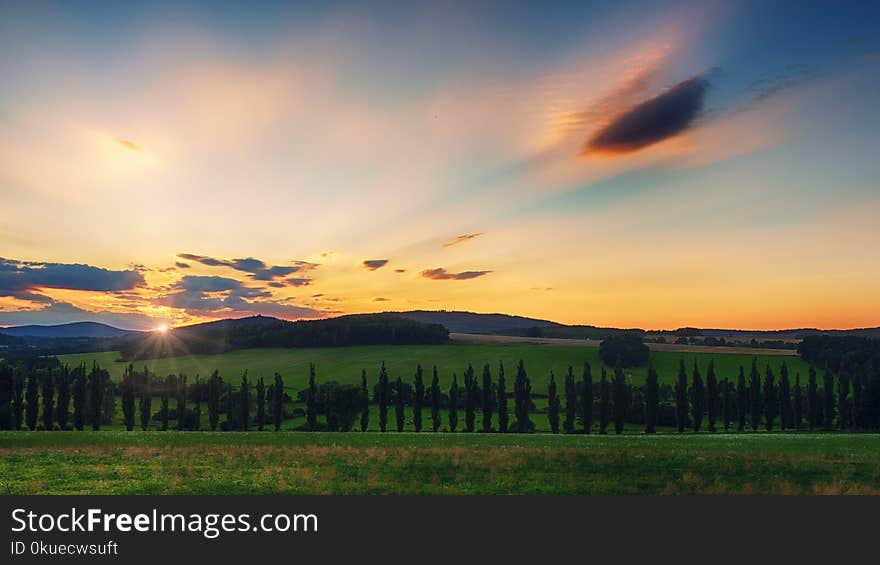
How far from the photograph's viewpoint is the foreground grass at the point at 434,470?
22781 mm

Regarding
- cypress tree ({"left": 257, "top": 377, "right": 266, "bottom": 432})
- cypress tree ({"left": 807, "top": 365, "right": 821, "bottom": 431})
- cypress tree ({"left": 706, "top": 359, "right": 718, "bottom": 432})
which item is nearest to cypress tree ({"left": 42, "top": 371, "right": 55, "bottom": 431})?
cypress tree ({"left": 257, "top": 377, "right": 266, "bottom": 432})

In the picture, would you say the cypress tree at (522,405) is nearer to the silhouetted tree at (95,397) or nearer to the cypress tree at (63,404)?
the silhouetted tree at (95,397)

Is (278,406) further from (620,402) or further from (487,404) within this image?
(620,402)

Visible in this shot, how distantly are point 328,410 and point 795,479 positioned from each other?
103 meters

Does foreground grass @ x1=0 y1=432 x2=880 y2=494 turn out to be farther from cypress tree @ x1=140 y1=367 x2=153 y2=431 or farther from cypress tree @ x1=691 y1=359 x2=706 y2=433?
cypress tree @ x1=140 y1=367 x2=153 y2=431

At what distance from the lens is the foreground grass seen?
22781 millimetres

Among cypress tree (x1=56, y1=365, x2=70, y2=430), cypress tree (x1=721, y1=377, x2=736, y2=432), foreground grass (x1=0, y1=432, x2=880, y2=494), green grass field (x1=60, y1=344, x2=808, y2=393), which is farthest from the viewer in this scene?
green grass field (x1=60, y1=344, x2=808, y2=393)

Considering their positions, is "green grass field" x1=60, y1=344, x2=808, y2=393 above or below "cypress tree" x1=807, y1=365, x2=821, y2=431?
above

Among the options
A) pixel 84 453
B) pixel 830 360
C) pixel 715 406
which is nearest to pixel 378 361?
pixel 715 406

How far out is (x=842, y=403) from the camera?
119 metres

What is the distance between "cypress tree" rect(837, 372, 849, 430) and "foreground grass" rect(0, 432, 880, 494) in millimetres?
100212

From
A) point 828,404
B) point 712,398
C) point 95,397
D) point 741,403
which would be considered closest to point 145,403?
point 95,397

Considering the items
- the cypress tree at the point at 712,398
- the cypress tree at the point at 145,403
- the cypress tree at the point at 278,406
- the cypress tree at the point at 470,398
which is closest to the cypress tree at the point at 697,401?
the cypress tree at the point at 712,398

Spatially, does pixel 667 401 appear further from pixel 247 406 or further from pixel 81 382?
pixel 81 382
